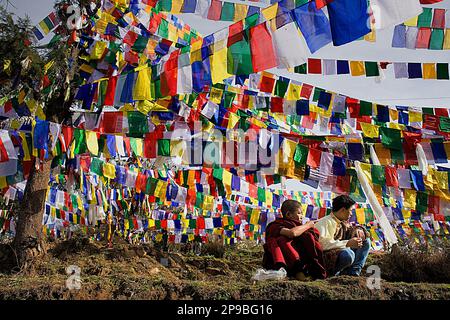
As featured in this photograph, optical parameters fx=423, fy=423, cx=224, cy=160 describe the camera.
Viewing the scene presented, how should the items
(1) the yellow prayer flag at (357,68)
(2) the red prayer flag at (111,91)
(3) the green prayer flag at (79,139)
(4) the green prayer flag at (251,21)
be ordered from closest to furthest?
(4) the green prayer flag at (251,21) < (2) the red prayer flag at (111,91) < (3) the green prayer flag at (79,139) < (1) the yellow prayer flag at (357,68)

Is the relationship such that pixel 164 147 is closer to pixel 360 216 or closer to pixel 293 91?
pixel 293 91

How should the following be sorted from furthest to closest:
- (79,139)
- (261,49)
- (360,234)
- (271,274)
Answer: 1. (79,139)
2. (360,234)
3. (261,49)
4. (271,274)

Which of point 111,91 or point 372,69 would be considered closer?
point 111,91

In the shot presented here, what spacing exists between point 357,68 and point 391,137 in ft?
6.15

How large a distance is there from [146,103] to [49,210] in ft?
32.3

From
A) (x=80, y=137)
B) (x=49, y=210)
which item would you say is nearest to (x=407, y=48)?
(x=80, y=137)

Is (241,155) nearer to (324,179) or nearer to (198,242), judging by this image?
(324,179)

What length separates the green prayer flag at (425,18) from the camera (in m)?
8.14

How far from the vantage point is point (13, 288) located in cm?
424

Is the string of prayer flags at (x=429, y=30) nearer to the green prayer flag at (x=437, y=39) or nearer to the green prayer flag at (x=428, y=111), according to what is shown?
the green prayer flag at (x=437, y=39)

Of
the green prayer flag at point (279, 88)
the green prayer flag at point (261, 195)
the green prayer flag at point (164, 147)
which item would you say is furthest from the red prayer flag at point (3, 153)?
the green prayer flag at point (261, 195)

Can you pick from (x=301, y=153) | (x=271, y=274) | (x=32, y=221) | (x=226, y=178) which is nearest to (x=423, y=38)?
(x=301, y=153)

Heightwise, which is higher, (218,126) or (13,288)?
(218,126)

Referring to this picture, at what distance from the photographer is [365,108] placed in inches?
384
